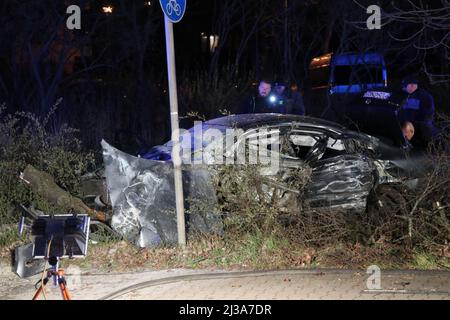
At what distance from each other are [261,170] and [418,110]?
16.6 ft

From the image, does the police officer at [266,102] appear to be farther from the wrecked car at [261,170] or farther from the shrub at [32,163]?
the shrub at [32,163]

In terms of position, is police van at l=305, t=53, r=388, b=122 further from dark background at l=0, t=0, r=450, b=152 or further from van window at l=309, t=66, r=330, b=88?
dark background at l=0, t=0, r=450, b=152

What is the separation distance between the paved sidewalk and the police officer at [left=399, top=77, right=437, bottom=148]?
4.14 meters

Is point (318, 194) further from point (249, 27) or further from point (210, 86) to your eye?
point (249, 27)

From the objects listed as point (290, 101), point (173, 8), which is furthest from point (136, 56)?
point (173, 8)

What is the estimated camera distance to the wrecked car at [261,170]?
22.7ft

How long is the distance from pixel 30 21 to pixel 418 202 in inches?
565

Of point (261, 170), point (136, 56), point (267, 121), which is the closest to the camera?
point (261, 170)

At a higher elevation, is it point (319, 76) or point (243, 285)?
point (319, 76)

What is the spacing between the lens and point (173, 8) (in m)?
6.41

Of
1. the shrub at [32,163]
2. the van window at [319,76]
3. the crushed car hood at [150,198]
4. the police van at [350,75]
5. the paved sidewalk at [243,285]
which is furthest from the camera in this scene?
the van window at [319,76]

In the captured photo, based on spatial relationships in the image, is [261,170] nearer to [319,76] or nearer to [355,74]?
[355,74]

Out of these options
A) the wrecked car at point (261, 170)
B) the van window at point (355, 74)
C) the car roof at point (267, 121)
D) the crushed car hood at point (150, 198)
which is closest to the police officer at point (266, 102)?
the van window at point (355, 74)

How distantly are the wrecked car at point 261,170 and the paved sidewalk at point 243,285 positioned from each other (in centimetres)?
87
